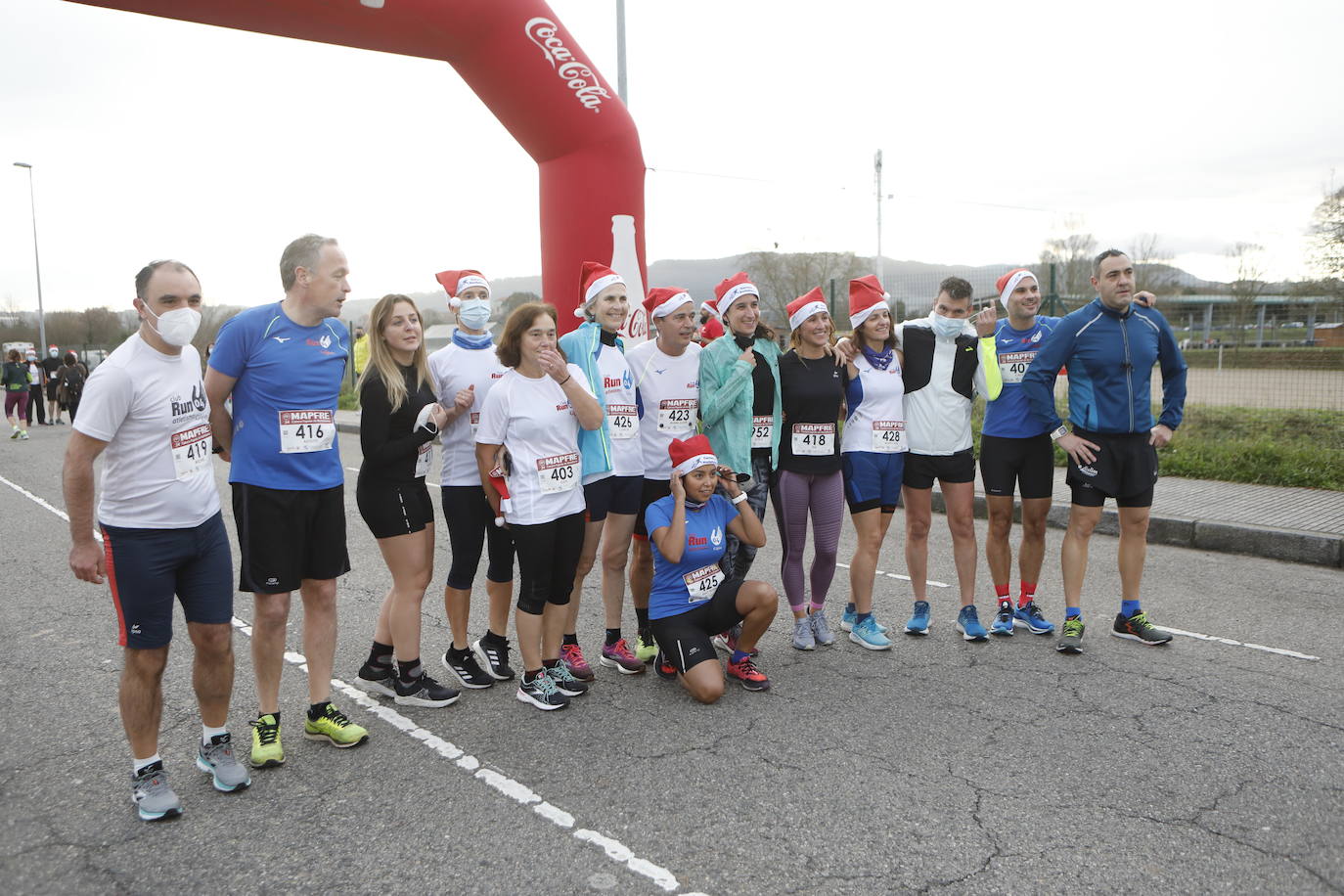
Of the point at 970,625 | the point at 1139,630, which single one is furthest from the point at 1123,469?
the point at 970,625

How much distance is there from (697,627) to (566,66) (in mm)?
6321

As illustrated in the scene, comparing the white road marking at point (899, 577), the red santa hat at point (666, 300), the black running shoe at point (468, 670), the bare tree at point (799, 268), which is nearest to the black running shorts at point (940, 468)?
the white road marking at point (899, 577)

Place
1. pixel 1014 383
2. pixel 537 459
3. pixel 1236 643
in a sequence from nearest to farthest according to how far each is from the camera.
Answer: pixel 537 459
pixel 1236 643
pixel 1014 383

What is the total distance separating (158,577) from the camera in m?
3.17

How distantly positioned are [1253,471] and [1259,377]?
10.2 meters

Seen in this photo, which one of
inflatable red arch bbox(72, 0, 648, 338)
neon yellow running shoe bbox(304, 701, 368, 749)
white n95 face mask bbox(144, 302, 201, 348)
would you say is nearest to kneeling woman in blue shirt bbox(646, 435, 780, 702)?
neon yellow running shoe bbox(304, 701, 368, 749)

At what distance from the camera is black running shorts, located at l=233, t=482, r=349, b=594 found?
11.6 feet

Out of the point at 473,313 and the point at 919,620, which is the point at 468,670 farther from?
the point at 919,620

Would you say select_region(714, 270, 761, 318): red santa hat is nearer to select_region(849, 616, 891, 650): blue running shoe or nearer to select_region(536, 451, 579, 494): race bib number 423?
select_region(536, 451, 579, 494): race bib number 423

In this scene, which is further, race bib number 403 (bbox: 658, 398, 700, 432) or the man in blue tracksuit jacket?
the man in blue tracksuit jacket

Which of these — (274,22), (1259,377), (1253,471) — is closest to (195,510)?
(274,22)

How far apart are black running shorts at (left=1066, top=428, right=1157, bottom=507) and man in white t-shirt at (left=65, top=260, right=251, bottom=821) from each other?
14.1ft

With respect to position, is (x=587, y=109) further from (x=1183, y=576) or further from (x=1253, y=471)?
(x=1253, y=471)

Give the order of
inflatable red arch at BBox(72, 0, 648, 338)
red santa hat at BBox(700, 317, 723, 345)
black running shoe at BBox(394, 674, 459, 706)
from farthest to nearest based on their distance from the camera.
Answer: inflatable red arch at BBox(72, 0, 648, 338) → red santa hat at BBox(700, 317, 723, 345) → black running shoe at BBox(394, 674, 459, 706)
